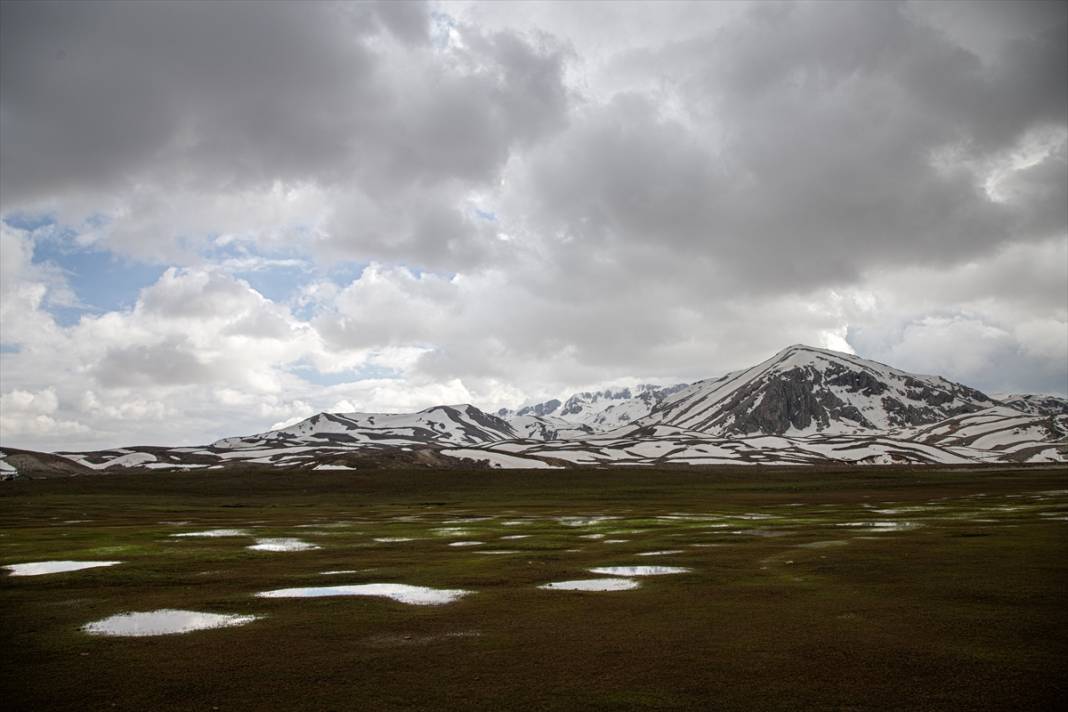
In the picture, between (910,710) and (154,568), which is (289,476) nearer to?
(154,568)

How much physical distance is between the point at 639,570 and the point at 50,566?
30.7 metres

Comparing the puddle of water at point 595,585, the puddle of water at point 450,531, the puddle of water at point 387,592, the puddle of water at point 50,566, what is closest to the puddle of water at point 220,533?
the puddle of water at point 450,531

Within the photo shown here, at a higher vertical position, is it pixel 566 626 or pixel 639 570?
pixel 566 626

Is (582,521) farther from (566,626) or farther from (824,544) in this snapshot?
(566,626)

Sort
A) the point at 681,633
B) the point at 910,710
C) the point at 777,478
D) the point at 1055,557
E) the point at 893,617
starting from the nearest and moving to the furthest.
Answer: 1. the point at 910,710
2. the point at 681,633
3. the point at 893,617
4. the point at 1055,557
5. the point at 777,478

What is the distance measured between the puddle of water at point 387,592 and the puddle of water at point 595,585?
386 cm

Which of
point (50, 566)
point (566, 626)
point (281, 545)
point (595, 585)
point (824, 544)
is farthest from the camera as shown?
point (281, 545)

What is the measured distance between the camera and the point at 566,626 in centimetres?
2138

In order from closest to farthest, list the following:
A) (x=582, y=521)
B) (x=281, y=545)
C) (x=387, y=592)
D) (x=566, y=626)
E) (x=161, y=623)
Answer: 1. (x=566, y=626)
2. (x=161, y=623)
3. (x=387, y=592)
4. (x=281, y=545)
5. (x=582, y=521)

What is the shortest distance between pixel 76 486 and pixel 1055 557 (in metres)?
187

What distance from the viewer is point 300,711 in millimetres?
14102

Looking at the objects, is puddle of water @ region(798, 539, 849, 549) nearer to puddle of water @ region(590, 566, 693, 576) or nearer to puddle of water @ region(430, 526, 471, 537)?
puddle of water @ region(590, 566, 693, 576)

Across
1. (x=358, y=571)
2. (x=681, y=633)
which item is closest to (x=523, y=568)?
(x=358, y=571)

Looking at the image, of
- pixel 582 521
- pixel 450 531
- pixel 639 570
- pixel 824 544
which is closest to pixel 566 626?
pixel 639 570
